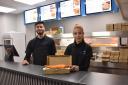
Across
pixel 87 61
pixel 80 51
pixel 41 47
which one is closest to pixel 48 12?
pixel 41 47

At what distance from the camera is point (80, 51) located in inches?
108

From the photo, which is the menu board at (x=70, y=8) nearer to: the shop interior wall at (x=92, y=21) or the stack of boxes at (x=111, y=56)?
the shop interior wall at (x=92, y=21)

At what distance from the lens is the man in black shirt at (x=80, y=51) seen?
2691mm

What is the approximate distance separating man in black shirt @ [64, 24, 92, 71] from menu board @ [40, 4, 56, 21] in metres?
2.91

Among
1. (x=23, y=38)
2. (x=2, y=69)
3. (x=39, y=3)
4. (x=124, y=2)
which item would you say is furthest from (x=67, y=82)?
(x=23, y=38)

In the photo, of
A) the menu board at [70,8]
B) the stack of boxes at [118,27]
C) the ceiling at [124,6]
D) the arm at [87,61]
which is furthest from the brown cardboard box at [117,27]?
the arm at [87,61]

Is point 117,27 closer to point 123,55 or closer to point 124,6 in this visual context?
point 123,55

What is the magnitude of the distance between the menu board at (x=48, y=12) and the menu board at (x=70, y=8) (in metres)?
0.31

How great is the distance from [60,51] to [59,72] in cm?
295

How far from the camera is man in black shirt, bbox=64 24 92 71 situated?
269cm

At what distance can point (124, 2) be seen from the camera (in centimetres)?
323

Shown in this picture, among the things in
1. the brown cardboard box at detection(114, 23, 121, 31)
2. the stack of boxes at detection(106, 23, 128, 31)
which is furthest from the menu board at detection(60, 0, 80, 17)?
the brown cardboard box at detection(114, 23, 121, 31)

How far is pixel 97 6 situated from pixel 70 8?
0.84m

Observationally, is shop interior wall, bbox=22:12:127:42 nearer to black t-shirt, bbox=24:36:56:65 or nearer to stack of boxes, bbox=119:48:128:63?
stack of boxes, bbox=119:48:128:63
